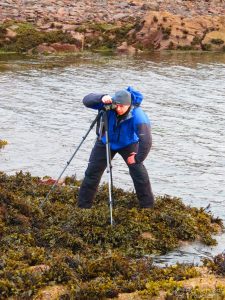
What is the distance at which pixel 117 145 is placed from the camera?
1507cm

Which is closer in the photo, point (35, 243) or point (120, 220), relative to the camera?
point (35, 243)

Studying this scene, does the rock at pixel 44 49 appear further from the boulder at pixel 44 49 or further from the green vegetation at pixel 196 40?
the green vegetation at pixel 196 40

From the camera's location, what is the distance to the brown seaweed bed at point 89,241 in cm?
1062

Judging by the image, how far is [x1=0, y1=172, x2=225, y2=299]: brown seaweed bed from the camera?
418 inches

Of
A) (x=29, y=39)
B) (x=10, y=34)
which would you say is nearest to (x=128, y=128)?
(x=29, y=39)

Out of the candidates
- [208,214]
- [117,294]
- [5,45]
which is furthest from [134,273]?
[5,45]

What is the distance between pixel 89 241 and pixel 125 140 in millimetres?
2798

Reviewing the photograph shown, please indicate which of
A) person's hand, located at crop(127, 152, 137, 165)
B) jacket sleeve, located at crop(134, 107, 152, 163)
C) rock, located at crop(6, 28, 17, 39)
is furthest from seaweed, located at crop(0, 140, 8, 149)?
rock, located at crop(6, 28, 17, 39)

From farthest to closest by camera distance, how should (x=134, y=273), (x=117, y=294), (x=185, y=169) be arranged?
(x=185, y=169)
(x=134, y=273)
(x=117, y=294)

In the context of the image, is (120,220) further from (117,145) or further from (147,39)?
(147,39)

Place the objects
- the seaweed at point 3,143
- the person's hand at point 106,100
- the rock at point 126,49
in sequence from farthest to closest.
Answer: the rock at point 126,49
the seaweed at point 3,143
the person's hand at point 106,100

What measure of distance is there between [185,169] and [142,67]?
25122 millimetres

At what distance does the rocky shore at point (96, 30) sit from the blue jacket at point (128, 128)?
37729mm

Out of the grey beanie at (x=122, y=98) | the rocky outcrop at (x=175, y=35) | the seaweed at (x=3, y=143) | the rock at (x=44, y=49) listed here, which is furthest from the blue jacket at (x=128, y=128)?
the rocky outcrop at (x=175, y=35)
